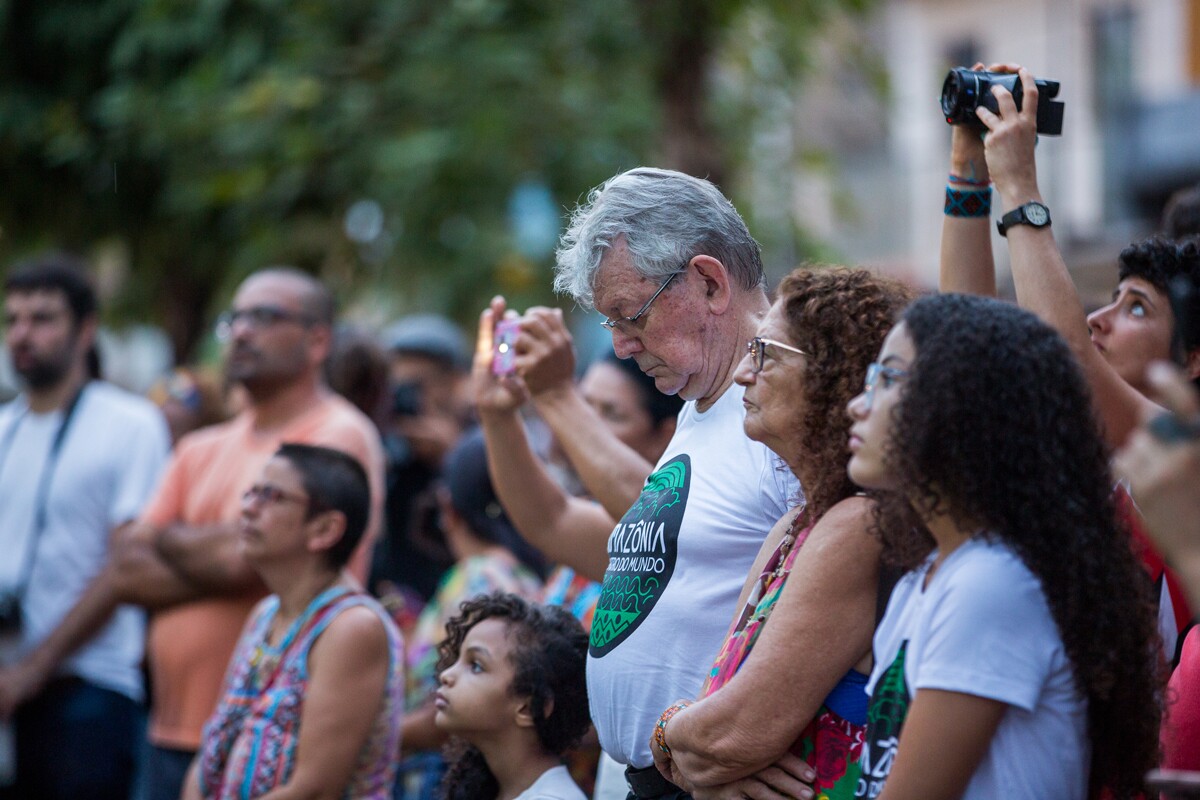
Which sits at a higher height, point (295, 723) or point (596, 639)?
point (596, 639)

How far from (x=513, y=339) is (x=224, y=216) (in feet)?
22.3

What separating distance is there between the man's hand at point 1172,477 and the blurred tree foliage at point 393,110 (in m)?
4.77

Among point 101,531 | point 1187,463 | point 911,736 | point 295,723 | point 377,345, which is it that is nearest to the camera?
point 1187,463

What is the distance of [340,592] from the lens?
3.80 metres

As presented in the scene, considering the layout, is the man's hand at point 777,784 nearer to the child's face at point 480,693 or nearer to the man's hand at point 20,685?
the child's face at point 480,693

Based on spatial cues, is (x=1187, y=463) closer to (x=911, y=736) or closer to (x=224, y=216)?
(x=911, y=736)

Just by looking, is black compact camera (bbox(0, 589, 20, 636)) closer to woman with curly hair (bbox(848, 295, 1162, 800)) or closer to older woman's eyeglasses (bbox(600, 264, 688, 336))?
older woman's eyeglasses (bbox(600, 264, 688, 336))

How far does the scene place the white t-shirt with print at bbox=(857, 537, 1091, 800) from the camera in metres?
1.97

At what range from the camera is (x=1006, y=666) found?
1.97 metres

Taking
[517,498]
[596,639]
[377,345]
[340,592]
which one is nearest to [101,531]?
[377,345]

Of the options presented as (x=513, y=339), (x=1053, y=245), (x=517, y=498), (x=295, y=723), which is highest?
(x=1053, y=245)

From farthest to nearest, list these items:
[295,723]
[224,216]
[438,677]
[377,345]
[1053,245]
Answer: [224,216] < [377,345] < [295,723] < [438,677] < [1053,245]

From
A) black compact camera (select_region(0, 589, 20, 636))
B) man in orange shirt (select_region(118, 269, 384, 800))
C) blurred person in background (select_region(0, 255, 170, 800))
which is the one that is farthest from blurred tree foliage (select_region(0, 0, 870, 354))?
black compact camera (select_region(0, 589, 20, 636))

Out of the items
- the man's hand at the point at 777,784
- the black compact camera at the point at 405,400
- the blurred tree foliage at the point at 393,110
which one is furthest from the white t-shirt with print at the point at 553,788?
the blurred tree foliage at the point at 393,110
